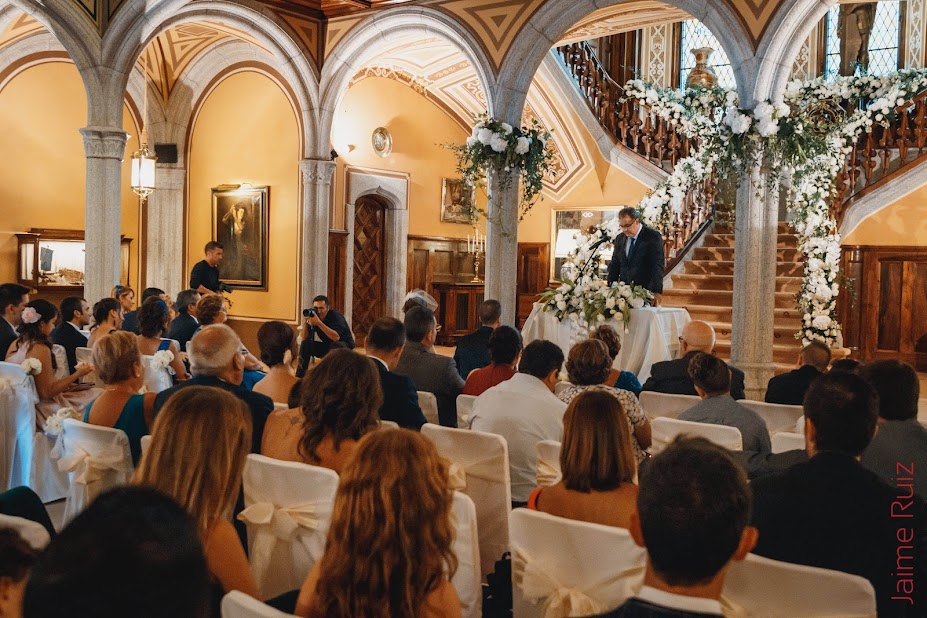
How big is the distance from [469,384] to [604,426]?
2.16 metres

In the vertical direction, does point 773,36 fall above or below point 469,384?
above

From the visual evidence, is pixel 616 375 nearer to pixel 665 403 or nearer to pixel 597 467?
pixel 665 403

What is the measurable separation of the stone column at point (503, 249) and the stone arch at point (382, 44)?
99 cm

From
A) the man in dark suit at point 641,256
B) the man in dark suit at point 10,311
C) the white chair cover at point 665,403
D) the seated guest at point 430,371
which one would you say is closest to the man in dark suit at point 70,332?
the man in dark suit at point 10,311

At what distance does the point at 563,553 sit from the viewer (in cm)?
225

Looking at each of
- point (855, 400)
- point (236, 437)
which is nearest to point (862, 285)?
point (855, 400)

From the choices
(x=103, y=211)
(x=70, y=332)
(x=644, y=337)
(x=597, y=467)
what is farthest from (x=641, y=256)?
(x=103, y=211)

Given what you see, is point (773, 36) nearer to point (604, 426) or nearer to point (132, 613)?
point (604, 426)

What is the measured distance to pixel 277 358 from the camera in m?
4.23

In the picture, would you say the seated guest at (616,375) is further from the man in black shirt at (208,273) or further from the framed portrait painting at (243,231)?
the framed portrait painting at (243,231)

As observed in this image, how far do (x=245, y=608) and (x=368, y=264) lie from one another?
11.9 meters

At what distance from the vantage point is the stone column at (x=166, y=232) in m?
12.5

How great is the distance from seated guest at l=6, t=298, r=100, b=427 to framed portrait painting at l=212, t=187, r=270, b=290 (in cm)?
697

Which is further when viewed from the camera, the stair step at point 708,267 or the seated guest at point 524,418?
the stair step at point 708,267
